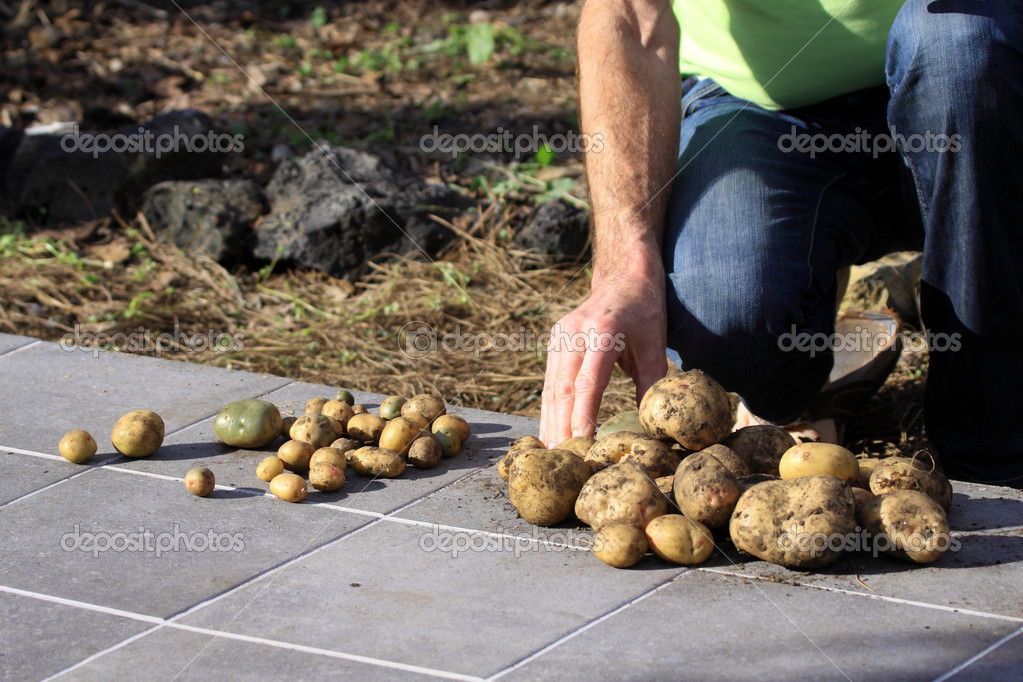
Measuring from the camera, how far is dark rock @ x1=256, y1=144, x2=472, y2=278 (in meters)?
4.59

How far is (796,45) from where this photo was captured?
292 cm

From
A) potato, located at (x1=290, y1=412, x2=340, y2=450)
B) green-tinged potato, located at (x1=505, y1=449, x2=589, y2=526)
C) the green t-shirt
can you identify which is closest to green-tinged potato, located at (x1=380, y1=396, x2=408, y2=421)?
potato, located at (x1=290, y1=412, x2=340, y2=450)

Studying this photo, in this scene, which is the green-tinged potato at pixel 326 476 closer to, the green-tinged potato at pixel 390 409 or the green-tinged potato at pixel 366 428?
the green-tinged potato at pixel 366 428

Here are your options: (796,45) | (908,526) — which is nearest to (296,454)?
(908,526)

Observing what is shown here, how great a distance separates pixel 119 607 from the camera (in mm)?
1883

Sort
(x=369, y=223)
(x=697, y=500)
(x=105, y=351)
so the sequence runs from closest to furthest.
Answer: (x=697, y=500), (x=105, y=351), (x=369, y=223)

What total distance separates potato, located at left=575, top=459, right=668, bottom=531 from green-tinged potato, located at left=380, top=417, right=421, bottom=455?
62 centimetres

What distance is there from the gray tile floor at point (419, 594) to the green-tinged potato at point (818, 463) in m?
0.19

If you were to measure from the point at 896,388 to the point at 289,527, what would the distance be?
7.91ft

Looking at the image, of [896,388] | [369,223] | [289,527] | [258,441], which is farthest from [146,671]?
[369,223]

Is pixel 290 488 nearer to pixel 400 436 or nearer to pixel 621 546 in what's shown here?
pixel 400 436

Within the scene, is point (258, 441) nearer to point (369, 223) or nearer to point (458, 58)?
point (369, 223)

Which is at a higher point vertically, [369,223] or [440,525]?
[369,223]

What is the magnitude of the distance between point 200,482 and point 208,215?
2674mm
